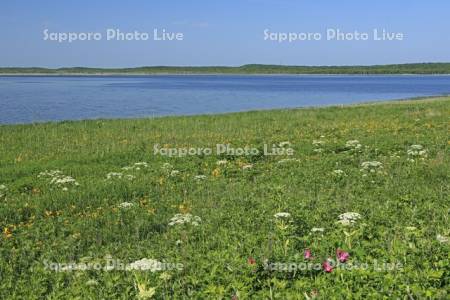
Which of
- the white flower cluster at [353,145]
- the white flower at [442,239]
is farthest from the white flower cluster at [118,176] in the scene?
the white flower at [442,239]

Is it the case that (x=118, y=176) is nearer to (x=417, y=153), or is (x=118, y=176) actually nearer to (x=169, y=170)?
(x=169, y=170)

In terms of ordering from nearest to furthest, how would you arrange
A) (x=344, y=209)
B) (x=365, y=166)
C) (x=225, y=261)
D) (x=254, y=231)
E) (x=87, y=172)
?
1. (x=225, y=261)
2. (x=254, y=231)
3. (x=344, y=209)
4. (x=365, y=166)
5. (x=87, y=172)

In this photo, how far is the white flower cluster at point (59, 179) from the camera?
47.5 ft

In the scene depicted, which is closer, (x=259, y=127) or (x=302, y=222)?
(x=302, y=222)

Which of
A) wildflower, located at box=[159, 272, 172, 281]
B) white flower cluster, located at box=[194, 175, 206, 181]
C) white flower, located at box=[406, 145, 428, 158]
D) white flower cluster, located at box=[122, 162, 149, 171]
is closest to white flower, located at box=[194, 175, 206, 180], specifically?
white flower cluster, located at box=[194, 175, 206, 181]

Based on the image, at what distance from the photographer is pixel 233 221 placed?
10375 mm

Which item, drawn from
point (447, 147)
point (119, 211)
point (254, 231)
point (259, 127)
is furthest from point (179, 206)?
point (259, 127)

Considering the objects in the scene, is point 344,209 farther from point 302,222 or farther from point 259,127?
point 259,127

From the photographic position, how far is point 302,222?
385 inches

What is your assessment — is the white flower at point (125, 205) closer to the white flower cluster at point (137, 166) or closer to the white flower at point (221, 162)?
the white flower cluster at point (137, 166)

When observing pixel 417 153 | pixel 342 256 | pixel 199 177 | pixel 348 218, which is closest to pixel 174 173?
pixel 199 177

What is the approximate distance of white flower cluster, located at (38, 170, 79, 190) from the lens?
14492 mm

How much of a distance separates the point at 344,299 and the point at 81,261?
4.30 metres

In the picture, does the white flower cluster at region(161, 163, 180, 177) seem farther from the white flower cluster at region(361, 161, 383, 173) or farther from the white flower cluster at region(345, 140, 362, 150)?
the white flower cluster at region(345, 140, 362, 150)
